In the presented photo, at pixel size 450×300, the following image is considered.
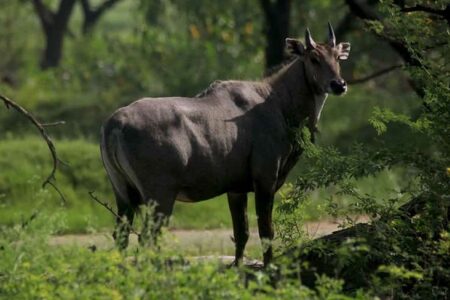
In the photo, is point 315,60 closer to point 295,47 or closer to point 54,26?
point 295,47

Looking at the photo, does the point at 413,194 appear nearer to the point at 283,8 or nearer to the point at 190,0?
the point at 283,8

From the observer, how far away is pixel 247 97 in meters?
12.4

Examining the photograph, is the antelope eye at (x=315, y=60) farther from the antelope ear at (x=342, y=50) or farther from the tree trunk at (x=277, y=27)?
the tree trunk at (x=277, y=27)

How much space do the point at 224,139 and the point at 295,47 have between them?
1390 mm

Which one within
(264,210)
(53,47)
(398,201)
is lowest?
(53,47)

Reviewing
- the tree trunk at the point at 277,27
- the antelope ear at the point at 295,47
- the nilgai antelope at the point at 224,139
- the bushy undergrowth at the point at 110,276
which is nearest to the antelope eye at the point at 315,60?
the nilgai antelope at the point at 224,139

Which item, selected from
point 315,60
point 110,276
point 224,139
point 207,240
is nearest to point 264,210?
point 224,139

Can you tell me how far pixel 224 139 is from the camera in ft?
38.9

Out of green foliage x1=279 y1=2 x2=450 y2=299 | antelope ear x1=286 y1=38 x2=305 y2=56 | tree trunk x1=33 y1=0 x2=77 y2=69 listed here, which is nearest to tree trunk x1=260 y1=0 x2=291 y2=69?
antelope ear x1=286 y1=38 x2=305 y2=56

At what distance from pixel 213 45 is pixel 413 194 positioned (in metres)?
18.0

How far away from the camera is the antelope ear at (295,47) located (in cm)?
1277

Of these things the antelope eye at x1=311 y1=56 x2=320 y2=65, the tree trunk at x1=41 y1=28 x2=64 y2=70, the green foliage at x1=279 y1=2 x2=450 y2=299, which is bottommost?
the tree trunk at x1=41 y1=28 x2=64 y2=70

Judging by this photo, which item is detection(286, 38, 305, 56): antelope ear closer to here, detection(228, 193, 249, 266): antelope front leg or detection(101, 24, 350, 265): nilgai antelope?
detection(101, 24, 350, 265): nilgai antelope

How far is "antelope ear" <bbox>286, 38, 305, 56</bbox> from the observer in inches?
503
